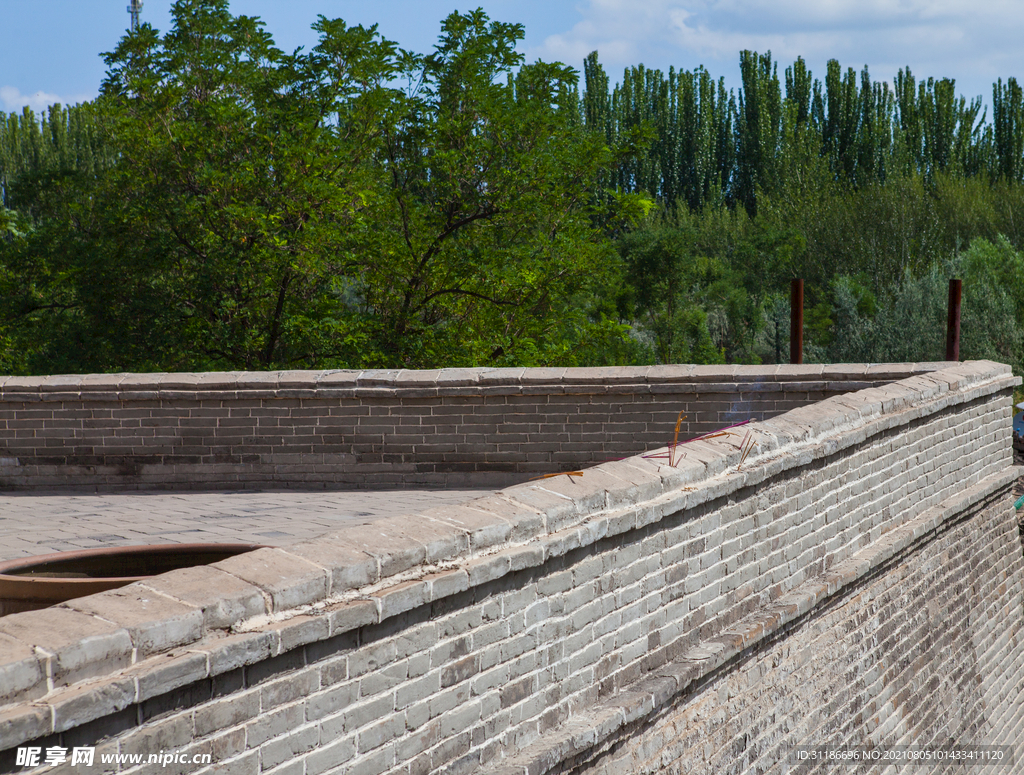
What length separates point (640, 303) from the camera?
25.1 meters

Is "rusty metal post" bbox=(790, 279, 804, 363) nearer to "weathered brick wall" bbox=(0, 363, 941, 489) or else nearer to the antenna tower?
"weathered brick wall" bbox=(0, 363, 941, 489)

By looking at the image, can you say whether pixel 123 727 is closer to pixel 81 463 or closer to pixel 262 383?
pixel 262 383

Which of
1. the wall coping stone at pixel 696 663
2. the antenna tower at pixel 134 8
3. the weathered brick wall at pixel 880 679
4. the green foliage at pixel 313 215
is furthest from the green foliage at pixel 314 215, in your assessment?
the antenna tower at pixel 134 8

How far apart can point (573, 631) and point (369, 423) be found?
4.42 meters

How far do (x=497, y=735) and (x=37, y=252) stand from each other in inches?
588

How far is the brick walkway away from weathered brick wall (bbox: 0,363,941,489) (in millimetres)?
248

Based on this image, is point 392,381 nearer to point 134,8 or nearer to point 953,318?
point 953,318

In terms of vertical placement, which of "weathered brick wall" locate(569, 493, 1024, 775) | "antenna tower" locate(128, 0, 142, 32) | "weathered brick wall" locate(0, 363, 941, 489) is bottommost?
"weathered brick wall" locate(569, 493, 1024, 775)

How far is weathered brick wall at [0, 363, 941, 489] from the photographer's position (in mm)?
7785

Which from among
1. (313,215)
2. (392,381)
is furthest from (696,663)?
(313,215)

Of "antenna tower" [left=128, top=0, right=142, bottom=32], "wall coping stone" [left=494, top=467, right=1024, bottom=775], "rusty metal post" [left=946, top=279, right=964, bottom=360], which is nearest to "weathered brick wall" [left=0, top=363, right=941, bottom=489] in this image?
"wall coping stone" [left=494, top=467, right=1024, bottom=775]

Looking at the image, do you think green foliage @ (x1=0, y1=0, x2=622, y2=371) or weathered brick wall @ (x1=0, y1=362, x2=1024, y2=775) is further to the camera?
green foliage @ (x1=0, y1=0, x2=622, y2=371)

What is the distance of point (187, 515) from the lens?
6.78 metres

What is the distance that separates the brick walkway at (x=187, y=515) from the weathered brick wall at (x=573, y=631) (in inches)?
99.8
